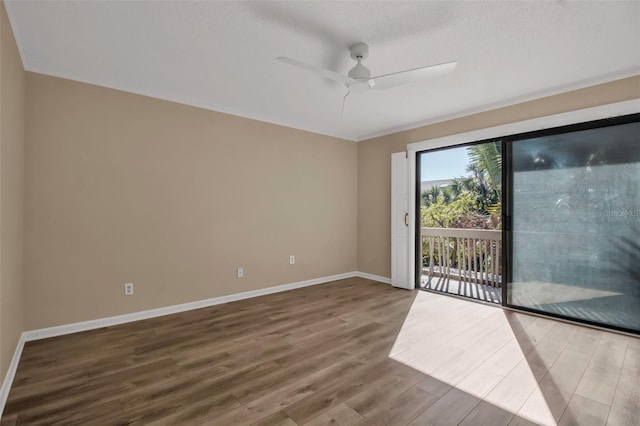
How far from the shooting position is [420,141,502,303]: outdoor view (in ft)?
14.4

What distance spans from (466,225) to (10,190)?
5.69 metres

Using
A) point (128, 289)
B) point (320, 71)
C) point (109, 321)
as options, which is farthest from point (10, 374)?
point (320, 71)

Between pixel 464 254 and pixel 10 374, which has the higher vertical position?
pixel 464 254

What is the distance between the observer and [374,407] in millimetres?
1748

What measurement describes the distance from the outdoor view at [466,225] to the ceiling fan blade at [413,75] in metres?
2.16

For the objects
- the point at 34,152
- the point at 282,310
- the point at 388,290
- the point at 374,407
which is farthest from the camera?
the point at 388,290

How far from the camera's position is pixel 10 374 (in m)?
2.00

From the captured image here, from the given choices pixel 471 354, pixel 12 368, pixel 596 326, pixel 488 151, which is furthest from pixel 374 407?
pixel 488 151

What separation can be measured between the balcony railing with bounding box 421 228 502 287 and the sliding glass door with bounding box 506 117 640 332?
0.87 metres

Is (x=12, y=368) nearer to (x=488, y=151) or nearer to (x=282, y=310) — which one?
(x=282, y=310)

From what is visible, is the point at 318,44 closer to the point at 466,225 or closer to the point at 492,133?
the point at 492,133

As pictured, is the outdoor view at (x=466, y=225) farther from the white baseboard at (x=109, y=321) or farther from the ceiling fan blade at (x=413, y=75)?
the white baseboard at (x=109, y=321)

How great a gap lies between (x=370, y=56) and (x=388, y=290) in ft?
10.4

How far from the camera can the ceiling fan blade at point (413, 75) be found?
213 centimetres
